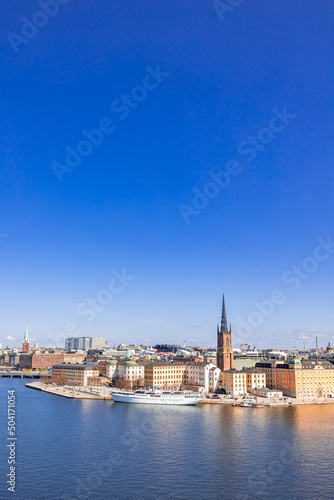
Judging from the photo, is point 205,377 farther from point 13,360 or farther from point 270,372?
point 13,360

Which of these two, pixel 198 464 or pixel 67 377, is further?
pixel 67 377

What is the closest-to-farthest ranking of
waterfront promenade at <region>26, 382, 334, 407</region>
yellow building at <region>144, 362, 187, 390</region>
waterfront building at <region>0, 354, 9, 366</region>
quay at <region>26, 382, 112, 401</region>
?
waterfront promenade at <region>26, 382, 334, 407</region> → quay at <region>26, 382, 112, 401</region> → yellow building at <region>144, 362, 187, 390</region> → waterfront building at <region>0, 354, 9, 366</region>

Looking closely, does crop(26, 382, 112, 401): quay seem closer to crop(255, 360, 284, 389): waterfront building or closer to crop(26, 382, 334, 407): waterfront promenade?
crop(26, 382, 334, 407): waterfront promenade

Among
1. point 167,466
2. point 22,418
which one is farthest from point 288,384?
point 167,466

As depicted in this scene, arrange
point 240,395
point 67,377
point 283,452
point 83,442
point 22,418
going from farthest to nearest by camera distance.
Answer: point 67,377 → point 240,395 → point 22,418 → point 83,442 → point 283,452

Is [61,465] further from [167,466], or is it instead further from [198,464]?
[198,464]

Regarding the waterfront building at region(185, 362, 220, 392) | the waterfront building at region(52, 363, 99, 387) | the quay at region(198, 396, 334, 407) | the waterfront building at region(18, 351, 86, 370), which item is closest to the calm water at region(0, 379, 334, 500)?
the quay at region(198, 396, 334, 407)

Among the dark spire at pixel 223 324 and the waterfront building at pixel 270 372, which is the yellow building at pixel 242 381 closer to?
the waterfront building at pixel 270 372
